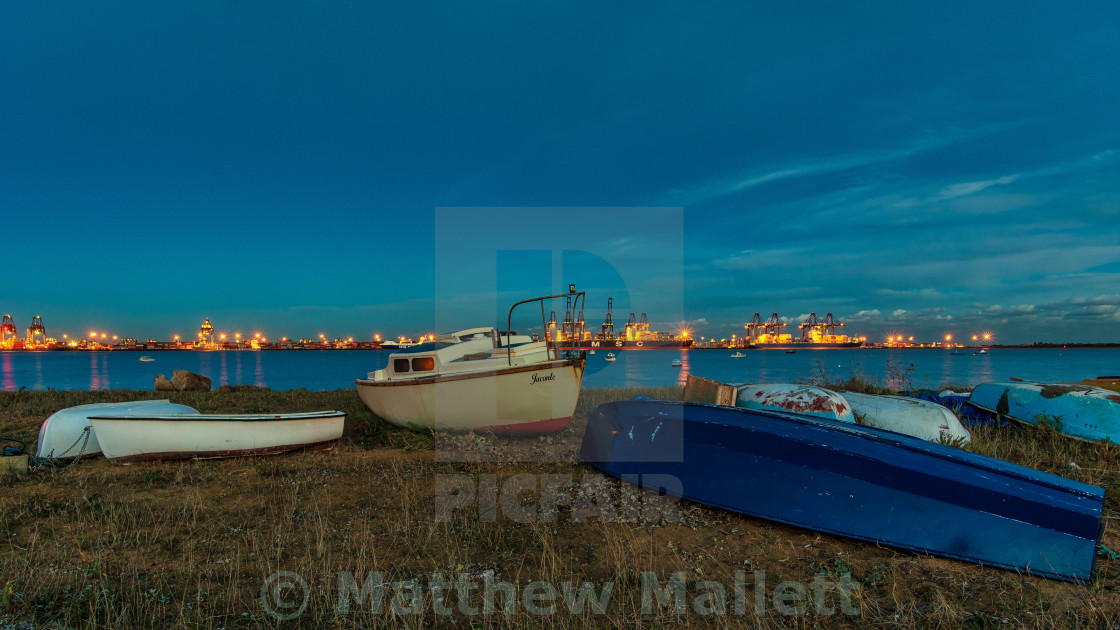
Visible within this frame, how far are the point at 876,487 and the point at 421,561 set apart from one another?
415cm

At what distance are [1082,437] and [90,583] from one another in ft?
41.3

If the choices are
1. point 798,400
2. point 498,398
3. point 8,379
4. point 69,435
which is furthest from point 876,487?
point 8,379

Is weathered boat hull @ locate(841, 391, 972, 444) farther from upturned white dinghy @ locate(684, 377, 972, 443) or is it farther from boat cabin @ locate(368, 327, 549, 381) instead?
boat cabin @ locate(368, 327, 549, 381)

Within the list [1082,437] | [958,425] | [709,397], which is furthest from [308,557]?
[1082,437]

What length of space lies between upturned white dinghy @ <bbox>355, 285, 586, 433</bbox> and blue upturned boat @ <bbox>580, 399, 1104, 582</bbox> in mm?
2796

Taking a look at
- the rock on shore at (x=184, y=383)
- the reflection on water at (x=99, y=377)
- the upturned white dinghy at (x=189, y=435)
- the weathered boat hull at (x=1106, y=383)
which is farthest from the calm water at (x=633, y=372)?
the rock on shore at (x=184, y=383)

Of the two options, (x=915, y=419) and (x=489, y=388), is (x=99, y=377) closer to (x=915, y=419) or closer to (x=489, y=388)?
(x=489, y=388)

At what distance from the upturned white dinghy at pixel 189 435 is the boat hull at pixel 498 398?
200cm

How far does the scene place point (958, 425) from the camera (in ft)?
26.1

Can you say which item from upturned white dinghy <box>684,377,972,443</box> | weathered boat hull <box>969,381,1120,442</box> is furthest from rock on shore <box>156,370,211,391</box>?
weathered boat hull <box>969,381,1120,442</box>

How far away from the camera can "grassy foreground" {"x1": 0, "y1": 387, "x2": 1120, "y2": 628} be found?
3.32 meters

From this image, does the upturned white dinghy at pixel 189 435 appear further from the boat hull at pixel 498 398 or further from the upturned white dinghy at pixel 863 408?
the upturned white dinghy at pixel 863 408

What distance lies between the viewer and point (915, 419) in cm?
808

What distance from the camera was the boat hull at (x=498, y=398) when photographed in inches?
336
